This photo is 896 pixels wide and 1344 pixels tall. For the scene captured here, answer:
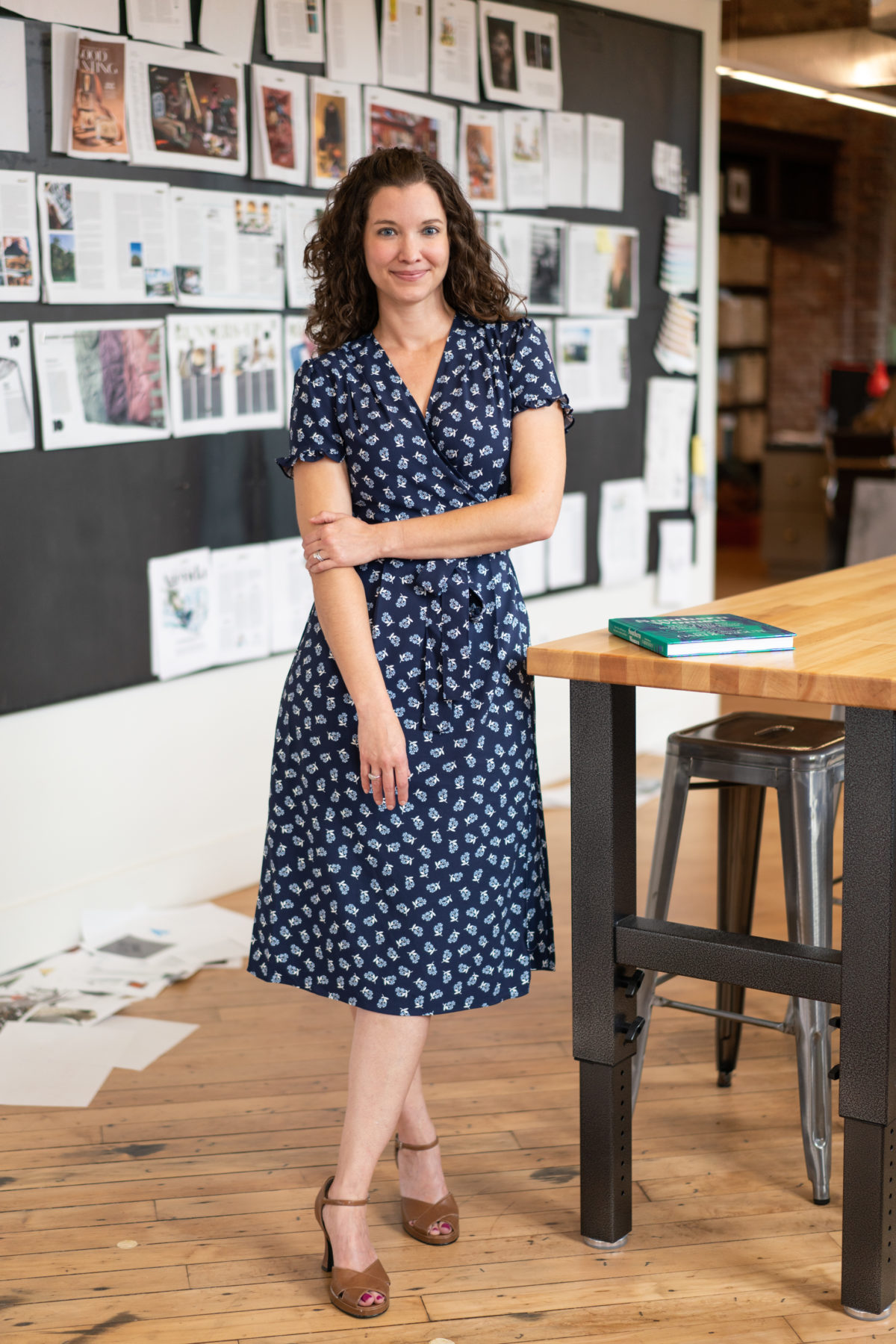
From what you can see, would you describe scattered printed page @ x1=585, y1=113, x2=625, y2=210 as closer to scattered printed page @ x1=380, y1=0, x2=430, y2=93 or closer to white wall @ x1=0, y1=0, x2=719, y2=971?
scattered printed page @ x1=380, y1=0, x2=430, y2=93

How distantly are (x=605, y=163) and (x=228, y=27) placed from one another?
1606mm

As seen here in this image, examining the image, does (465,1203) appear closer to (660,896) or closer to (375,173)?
(660,896)

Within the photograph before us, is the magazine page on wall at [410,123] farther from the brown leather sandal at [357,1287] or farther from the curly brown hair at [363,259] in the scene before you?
the brown leather sandal at [357,1287]

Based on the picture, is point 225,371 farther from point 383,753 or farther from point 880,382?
point 880,382

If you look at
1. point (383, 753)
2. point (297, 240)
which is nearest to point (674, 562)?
point (297, 240)

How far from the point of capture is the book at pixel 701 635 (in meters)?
1.99

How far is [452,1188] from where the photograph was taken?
8.05ft

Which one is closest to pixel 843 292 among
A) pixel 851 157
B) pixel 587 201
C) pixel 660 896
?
pixel 851 157

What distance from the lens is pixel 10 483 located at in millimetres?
3275

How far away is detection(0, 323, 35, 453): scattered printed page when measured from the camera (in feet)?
10.6

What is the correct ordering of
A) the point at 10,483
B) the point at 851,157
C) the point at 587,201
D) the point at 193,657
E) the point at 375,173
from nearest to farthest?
the point at 375,173
the point at 10,483
the point at 193,657
the point at 587,201
the point at 851,157

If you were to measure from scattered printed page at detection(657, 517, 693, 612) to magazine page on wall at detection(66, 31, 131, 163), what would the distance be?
2543mm

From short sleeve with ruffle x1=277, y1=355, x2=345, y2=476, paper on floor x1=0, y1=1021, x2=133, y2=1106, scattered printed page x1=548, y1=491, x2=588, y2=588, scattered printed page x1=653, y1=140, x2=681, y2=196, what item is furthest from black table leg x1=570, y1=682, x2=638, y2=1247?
scattered printed page x1=653, y1=140, x2=681, y2=196

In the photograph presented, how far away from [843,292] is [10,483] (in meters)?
9.79
